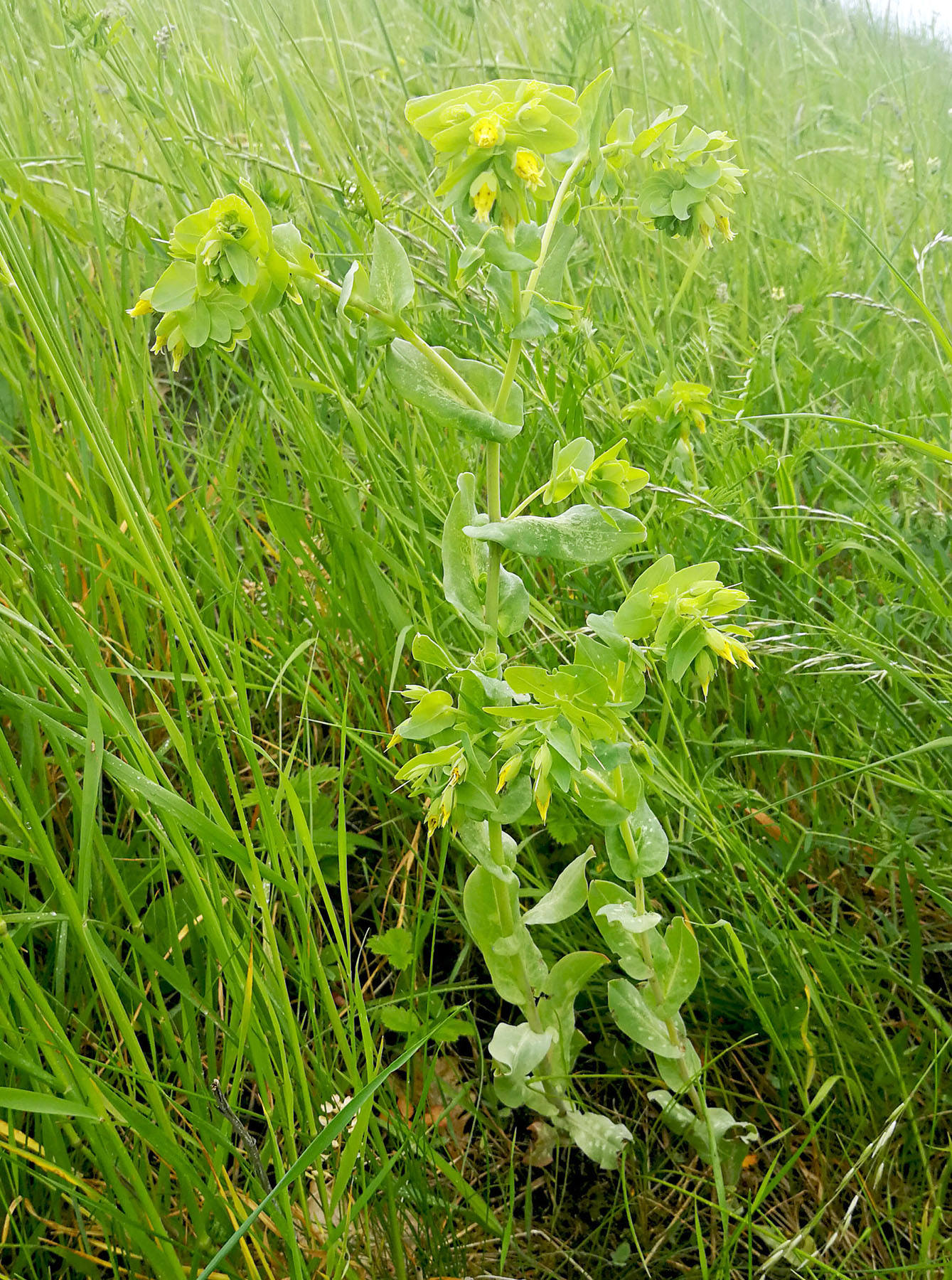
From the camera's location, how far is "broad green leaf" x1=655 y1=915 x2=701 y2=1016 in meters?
1.07

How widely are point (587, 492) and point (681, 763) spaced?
1.38 ft

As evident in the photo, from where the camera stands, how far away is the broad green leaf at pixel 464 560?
38.5 inches

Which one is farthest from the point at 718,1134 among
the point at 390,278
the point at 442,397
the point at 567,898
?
the point at 390,278

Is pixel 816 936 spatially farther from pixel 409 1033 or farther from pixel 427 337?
pixel 427 337

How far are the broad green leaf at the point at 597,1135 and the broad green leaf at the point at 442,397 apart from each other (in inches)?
30.3

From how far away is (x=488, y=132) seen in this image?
808 mm

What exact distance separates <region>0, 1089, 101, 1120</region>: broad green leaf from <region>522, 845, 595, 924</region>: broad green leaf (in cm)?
47

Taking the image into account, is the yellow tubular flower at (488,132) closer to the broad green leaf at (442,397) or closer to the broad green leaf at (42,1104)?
the broad green leaf at (442,397)

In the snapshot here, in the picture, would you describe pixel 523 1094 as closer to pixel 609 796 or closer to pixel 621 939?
pixel 621 939

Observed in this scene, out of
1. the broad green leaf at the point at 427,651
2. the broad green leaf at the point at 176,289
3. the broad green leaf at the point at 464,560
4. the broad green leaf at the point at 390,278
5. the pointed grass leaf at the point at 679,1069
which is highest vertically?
the broad green leaf at the point at 176,289

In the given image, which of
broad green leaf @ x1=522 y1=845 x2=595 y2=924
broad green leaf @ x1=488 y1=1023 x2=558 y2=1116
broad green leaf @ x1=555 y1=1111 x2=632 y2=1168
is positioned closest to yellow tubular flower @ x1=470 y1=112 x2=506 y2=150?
broad green leaf @ x1=522 y1=845 x2=595 y2=924

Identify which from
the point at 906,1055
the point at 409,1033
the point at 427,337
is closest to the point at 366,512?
the point at 427,337

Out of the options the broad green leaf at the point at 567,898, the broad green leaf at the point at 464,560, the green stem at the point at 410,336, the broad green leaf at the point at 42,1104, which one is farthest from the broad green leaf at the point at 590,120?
the broad green leaf at the point at 42,1104

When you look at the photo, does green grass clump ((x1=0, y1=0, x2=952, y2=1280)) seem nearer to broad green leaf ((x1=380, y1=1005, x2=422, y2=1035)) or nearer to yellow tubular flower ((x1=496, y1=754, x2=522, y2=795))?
broad green leaf ((x1=380, y1=1005, x2=422, y2=1035))
